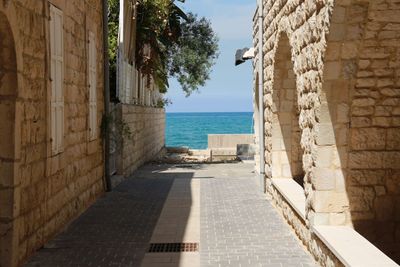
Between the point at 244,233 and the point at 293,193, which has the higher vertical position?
the point at 293,193

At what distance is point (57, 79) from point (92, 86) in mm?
2544

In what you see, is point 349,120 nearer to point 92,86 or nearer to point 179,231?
point 179,231

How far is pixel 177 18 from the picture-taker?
17.8m

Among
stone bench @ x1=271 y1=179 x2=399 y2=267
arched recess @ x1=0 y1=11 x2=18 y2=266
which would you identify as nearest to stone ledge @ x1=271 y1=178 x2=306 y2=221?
stone bench @ x1=271 y1=179 x2=399 y2=267

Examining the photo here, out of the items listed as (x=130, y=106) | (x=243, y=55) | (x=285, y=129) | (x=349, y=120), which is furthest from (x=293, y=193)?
(x=130, y=106)

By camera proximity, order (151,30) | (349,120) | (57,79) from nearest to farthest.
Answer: (349,120), (57,79), (151,30)

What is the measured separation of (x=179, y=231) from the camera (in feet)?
23.4

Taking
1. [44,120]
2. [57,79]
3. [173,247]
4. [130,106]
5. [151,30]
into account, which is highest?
[151,30]

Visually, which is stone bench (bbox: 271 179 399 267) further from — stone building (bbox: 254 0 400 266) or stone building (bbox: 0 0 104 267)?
stone building (bbox: 0 0 104 267)

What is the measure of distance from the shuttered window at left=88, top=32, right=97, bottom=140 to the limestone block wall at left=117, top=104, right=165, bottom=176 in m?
2.44

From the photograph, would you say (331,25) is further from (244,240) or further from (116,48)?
(116,48)

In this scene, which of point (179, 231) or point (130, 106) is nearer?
point (179, 231)

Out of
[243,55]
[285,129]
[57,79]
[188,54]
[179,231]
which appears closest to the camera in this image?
[57,79]

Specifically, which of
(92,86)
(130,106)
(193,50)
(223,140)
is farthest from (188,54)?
(92,86)
